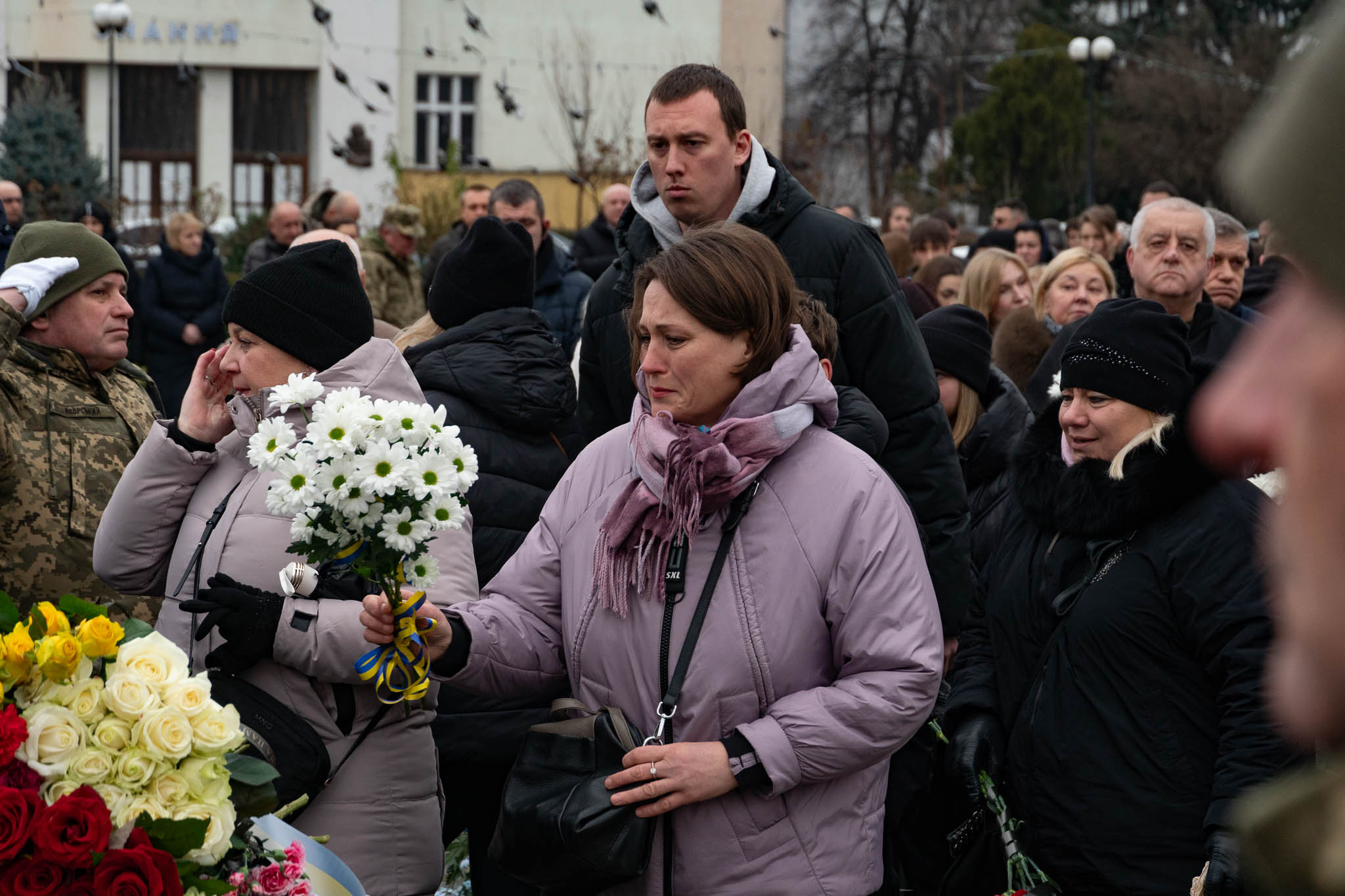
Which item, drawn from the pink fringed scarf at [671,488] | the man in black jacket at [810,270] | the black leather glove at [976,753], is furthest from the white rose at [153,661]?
the black leather glove at [976,753]

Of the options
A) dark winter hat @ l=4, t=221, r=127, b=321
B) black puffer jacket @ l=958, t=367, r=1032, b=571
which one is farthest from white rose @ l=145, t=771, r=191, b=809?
black puffer jacket @ l=958, t=367, r=1032, b=571

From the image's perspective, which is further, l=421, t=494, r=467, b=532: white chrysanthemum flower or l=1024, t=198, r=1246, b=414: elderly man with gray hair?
l=1024, t=198, r=1246, b=414: elderly man with gray hair

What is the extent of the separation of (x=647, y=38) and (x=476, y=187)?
3095 cm

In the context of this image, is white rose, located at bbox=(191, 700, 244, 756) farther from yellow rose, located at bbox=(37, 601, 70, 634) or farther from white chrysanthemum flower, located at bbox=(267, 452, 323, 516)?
white chrysanthemum flower, located at bbox=(267, 452, 323, 516)

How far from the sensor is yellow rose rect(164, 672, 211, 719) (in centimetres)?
258

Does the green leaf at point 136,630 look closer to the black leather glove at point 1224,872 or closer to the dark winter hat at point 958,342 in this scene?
the black leather glove at point 1224,872

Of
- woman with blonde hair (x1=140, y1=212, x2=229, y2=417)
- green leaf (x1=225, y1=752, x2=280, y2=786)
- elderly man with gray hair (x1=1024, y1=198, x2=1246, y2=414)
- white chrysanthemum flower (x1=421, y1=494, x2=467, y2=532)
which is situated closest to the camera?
green leaf (x1=225, y1=752, x2=280, y2=786)

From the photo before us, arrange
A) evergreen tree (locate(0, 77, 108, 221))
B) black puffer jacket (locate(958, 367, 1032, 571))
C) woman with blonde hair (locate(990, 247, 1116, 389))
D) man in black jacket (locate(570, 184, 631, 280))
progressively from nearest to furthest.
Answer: black puffer jacket (locate(958, 367, 1032, 571))
woman with blonde hair (locate(990, 247, 1116, 389))
man in black jacket (locate(570, 184, 631, 280))
evergreen tree (locate(0, 77, 108, 221))

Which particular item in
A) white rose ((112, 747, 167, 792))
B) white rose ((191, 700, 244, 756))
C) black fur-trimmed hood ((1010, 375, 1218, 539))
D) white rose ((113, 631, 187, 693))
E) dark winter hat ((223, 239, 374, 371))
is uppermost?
dark winter hat ((223, 239, 374, 371))

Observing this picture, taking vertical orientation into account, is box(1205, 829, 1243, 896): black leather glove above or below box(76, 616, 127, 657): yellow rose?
below

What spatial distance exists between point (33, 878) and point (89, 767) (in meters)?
0.21

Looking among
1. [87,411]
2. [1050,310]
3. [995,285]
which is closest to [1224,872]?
[87,411]

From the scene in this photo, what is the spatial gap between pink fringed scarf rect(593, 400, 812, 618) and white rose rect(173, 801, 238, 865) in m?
0.90

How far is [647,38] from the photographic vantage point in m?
40.4
